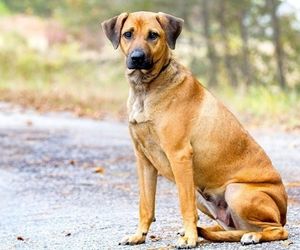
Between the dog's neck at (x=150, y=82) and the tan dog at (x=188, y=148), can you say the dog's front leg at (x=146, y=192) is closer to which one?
the tan dog at (x=188, y=148)

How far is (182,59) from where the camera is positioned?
32562 mm

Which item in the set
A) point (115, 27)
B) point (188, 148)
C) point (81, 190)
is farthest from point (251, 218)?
point (81, 190)

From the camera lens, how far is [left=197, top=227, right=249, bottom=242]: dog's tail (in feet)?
21.1

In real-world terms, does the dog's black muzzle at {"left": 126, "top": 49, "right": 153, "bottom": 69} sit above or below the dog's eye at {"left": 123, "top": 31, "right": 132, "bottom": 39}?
below

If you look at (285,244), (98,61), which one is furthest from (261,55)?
(285,244)

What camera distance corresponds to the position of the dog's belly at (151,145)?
21.7 feet

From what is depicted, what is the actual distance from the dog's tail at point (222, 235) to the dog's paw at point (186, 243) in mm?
141

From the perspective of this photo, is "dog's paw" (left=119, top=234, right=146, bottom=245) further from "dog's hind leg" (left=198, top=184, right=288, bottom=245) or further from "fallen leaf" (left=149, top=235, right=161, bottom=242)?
"dog's hind leg" (left=198, top=184, right=288, bottom=245)

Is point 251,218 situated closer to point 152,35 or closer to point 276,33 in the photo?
point 152,35

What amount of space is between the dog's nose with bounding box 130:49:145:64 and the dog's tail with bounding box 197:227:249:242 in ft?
4.46

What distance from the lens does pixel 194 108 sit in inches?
263

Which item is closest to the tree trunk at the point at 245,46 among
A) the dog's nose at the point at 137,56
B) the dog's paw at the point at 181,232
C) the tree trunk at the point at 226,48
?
the tree trunk at the point at 226,48

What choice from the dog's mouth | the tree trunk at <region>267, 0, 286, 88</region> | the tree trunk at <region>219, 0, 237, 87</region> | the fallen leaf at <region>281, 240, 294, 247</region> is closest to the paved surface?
the fallen leaf at <region>281, 240, 294, 247</region>

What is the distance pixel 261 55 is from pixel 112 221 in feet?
75.9
